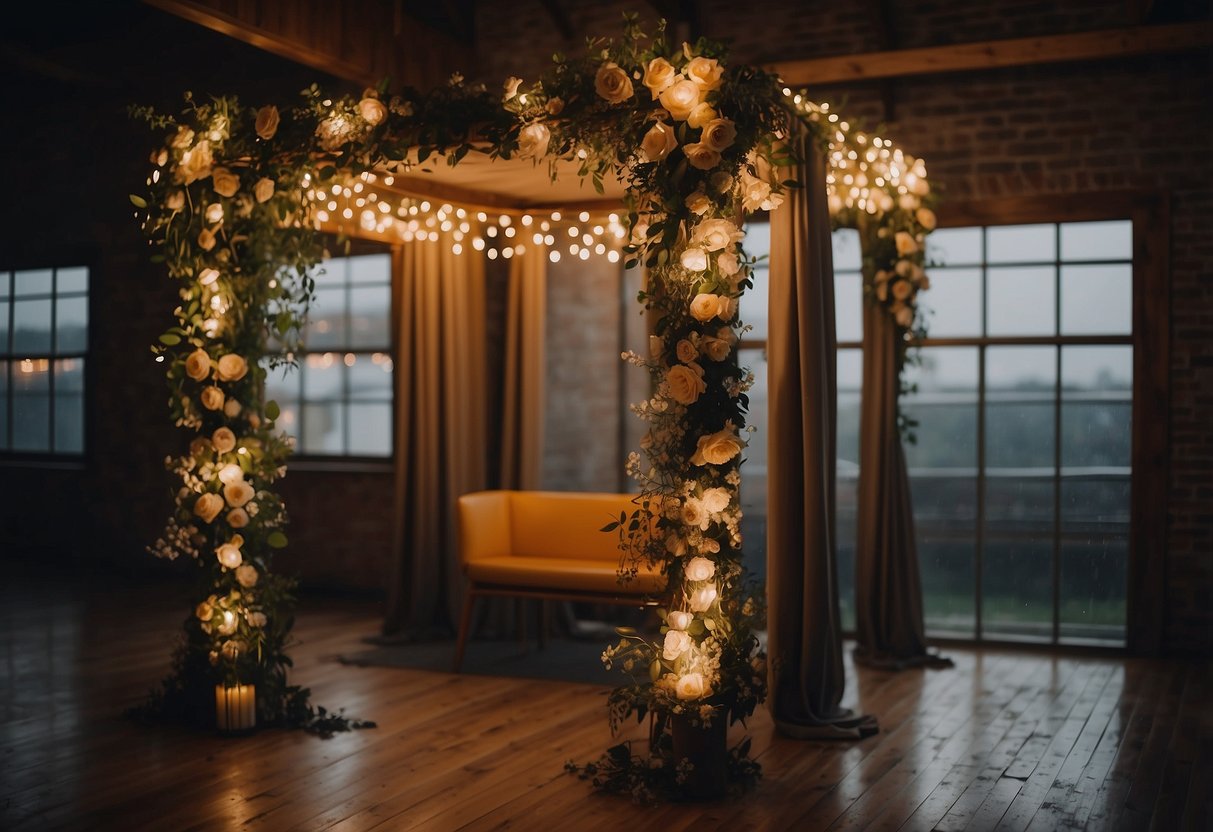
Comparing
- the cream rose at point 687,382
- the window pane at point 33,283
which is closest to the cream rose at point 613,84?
the cream rose at point 687,382

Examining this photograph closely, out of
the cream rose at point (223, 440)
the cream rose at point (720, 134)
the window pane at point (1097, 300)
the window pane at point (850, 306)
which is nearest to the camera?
the cream rose at point (720, 134)

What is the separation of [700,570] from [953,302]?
395cm

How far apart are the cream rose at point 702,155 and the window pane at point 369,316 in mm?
5330

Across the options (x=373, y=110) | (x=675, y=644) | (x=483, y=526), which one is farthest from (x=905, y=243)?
(x=675, y=644)

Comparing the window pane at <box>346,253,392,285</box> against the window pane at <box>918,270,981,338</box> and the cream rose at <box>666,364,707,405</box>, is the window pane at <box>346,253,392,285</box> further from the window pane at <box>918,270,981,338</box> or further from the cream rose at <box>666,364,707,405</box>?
the cream rose at <box>666,364,707,405</box>

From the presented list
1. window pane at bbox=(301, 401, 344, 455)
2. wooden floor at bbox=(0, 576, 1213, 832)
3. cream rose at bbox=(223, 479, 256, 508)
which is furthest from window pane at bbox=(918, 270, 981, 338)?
window pane at bbox=(301, 401, 344, 455)

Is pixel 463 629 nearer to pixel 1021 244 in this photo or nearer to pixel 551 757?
pixel 551 757

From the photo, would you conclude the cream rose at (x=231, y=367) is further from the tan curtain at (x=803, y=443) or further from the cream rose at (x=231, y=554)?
the tan curtain at (x=803, y=443)

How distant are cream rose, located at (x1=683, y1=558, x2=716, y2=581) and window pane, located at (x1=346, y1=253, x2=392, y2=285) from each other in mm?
5507

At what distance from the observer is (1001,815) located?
4211 millimetres

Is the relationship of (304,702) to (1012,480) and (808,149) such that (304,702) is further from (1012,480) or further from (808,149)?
(1012,480)

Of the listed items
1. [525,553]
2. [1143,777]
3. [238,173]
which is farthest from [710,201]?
[525,553]

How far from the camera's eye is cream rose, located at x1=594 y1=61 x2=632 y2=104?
427 centimetres

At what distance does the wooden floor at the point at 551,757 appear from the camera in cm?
419
